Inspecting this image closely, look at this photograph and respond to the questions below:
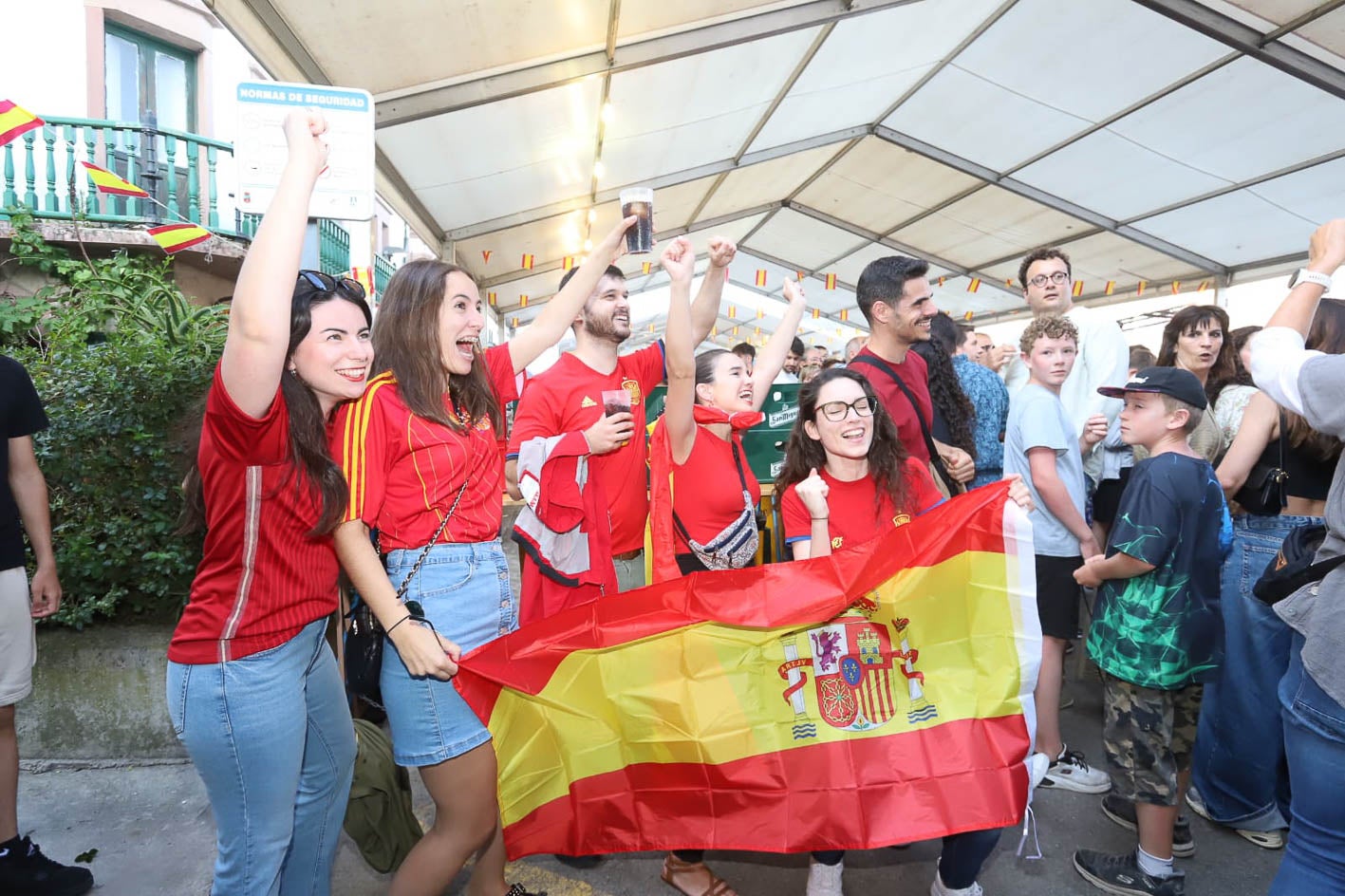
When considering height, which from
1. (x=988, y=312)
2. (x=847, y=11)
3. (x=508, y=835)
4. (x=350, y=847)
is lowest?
(x=350, y=847)

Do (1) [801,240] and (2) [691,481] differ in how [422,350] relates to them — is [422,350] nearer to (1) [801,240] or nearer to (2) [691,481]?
(2) [691,481]

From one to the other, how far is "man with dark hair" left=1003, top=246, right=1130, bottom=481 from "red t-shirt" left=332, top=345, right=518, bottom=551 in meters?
2.65

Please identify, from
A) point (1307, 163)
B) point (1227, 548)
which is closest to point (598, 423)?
point (1227, 548)

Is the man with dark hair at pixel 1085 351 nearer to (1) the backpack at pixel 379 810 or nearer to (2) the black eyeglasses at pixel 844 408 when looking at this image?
(2) the black eyeglasses at pixel 844 408

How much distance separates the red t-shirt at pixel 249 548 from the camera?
5.32ft

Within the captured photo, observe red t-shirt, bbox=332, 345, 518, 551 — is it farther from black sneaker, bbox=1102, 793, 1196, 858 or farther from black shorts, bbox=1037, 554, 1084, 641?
black sneaker, bbox=1102, 793, 1196, 858

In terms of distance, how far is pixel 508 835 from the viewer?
219 cm

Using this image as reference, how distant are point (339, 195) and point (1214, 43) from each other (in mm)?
8136

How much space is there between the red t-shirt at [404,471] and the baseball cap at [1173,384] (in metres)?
2.20

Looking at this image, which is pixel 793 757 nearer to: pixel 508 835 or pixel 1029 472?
pixel 508 835

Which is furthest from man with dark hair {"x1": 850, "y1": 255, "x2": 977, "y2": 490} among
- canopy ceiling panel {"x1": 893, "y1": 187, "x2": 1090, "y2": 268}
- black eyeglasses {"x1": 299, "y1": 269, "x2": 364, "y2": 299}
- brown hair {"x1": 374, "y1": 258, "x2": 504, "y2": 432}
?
canopy ceiling panel {"x1": 893, "y1": 187, "x2": 1090, "y2": 268}

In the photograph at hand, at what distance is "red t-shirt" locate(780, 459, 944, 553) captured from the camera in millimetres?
2670

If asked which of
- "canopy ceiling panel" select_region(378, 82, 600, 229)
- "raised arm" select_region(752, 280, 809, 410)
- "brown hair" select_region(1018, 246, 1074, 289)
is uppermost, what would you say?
"canopy ceiling panel" select_region(378, 82, 600, 229)

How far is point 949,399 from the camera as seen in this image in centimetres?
350
